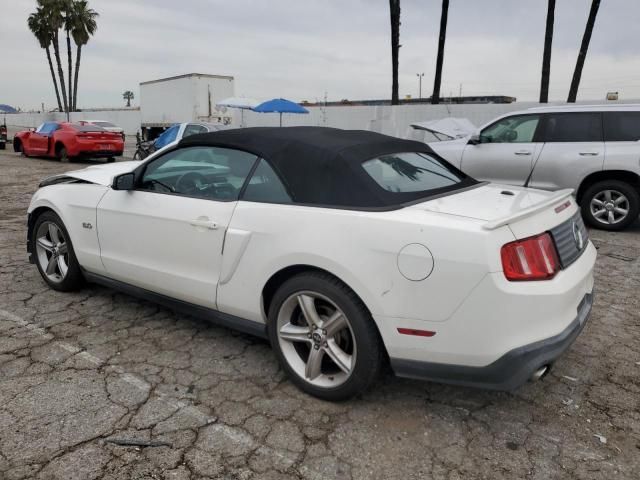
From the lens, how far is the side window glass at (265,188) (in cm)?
289

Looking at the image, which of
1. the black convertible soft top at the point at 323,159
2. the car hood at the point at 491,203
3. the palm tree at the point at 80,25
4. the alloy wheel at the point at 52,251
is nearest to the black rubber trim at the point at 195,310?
the alloy wheel at the point at 52,251

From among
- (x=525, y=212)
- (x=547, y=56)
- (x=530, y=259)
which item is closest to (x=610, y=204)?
(x=525, y=212)

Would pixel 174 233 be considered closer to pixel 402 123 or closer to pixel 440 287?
pixel 440 287

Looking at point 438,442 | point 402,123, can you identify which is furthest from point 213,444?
point 402,123

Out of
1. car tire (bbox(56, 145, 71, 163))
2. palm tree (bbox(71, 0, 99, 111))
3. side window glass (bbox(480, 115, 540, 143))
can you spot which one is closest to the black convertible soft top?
side window glass (bbox(480, 115, 540, 143))

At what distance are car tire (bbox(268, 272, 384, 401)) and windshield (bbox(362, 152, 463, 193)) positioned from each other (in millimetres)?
656

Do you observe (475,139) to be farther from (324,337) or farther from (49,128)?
(49,128)

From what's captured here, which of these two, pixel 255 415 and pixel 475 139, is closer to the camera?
pixel 255 415

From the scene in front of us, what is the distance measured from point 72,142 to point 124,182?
558 inches

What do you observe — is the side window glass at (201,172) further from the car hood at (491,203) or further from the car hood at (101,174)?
the car hood at (491,203)

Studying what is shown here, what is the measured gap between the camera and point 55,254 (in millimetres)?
4332

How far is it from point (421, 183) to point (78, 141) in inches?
607

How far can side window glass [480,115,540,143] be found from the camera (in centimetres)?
755

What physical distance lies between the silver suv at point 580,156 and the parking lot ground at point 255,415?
12.6ft
